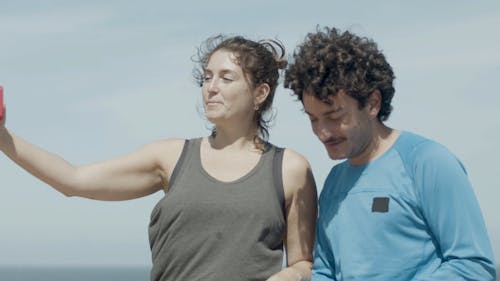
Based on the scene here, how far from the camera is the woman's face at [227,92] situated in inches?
287

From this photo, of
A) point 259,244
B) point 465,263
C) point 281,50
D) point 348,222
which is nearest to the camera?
point 465,263

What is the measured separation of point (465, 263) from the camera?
5.92 meters

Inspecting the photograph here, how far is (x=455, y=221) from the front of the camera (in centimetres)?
595

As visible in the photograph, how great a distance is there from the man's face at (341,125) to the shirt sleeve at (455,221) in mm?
499

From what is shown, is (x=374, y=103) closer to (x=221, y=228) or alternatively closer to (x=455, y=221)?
(x=455, y=221)

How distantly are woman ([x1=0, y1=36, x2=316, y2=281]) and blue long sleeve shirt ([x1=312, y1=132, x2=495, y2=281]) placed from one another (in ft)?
2.02

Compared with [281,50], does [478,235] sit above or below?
below

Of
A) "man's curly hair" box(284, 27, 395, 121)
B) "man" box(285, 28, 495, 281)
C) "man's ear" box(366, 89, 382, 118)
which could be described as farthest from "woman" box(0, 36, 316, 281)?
"man's ear" box(366, 89, 382, 118)

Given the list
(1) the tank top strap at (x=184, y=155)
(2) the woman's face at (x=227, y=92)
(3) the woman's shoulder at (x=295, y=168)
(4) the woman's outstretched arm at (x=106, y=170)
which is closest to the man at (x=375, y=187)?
(3) the woman's shoulder at (x=295, y=168)

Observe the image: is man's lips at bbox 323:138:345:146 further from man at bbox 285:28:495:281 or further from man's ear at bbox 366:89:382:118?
man's ear at bbox 366:89:382:118

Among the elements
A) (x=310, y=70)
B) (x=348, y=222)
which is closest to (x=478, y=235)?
(x=348, y=222)

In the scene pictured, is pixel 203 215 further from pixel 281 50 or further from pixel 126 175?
pixel 281 50

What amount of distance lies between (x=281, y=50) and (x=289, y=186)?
41.2 inches

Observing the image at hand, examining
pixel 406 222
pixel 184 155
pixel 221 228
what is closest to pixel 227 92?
pixel 184 155
